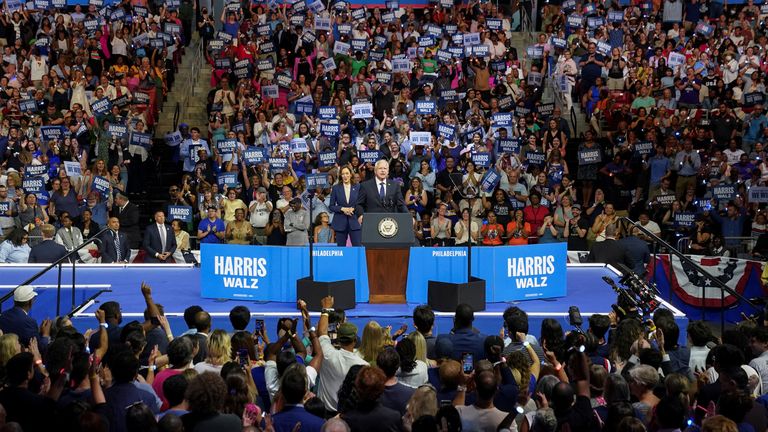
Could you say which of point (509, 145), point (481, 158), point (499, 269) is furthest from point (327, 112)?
point (499, 269)

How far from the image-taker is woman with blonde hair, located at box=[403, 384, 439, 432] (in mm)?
6418

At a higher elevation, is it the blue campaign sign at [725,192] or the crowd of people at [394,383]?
the blue campaign sign at [725,192]

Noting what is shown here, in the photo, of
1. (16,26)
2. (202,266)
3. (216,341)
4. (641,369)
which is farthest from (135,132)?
(641,369)

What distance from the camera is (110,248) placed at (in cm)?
1752

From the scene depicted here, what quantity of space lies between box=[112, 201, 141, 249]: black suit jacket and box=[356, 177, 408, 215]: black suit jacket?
625 centimetres

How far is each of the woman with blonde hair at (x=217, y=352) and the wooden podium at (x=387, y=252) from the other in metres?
5.49

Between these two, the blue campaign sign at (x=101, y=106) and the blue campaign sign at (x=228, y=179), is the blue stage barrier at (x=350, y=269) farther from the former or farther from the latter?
the blue campaign sign at (x=101, y=106)

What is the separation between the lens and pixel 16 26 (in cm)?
2528

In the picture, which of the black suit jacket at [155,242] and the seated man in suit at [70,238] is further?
the seated man in suit at [70,238]

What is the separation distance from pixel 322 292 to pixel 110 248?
581 cm

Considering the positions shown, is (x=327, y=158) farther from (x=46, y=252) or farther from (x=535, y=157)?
(x=46, y=252)

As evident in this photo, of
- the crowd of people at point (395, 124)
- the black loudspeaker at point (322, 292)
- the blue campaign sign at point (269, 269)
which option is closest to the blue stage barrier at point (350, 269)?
the blue campaign sign at point (269, 269)

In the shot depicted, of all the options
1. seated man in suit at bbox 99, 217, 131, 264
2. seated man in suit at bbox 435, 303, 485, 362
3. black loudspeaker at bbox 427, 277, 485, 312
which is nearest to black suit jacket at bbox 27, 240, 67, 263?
seated man in suit at bbox 99, 217, 131, 264

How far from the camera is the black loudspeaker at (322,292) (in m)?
13.1
